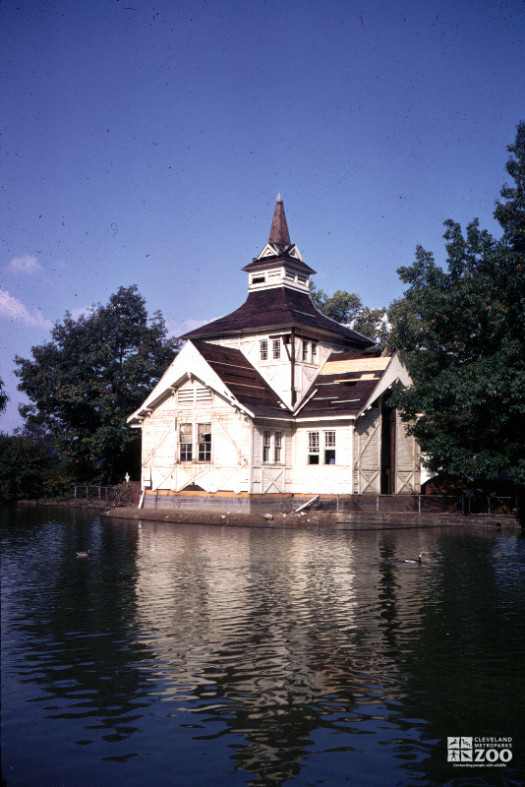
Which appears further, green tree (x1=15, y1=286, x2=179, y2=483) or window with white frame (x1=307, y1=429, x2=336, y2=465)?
green tree (x1=15, y1=286, x2=179, y2=483)

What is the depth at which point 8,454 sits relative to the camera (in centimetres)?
6297

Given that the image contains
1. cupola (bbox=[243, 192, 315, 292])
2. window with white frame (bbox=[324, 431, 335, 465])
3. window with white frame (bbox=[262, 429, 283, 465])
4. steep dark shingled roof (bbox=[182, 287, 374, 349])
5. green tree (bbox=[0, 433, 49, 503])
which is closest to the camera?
window with white frame (bbox=[262, 429, 283, 465])

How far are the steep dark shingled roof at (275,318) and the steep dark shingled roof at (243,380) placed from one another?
97.7 inches

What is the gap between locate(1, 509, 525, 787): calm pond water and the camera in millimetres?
8117

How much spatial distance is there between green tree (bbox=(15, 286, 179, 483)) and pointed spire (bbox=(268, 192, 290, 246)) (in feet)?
49.4

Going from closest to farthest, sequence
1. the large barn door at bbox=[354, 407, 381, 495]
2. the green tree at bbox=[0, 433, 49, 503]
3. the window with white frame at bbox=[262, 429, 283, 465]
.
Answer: the large barn door at bbox=[354, 407, 381, 495] < the window with white frame at bbox=[262, 429, 283, 465] < the green tree at bbox=[0, 433, 49, 503]

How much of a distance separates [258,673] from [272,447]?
3386 cm

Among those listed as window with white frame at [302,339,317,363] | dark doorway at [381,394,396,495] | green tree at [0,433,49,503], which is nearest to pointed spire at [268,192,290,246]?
window with white frame at [302,339,317,363]

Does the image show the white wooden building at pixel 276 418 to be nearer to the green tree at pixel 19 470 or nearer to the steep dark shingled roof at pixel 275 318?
the steep dark shingled roof at pixel 275 318

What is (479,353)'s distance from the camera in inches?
1610

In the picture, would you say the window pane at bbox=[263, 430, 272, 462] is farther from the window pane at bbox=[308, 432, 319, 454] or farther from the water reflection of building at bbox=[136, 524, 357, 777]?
the water reflection of building at bbox=[136, 524, 357, 777]

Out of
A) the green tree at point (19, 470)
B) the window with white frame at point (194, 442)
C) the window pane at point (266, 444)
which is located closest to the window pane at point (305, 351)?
the window pane at point (266, 444)

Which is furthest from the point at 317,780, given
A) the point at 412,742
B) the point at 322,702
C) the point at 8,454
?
the point at 8,454

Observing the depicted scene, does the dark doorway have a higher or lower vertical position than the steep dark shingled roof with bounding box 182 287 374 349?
lower
